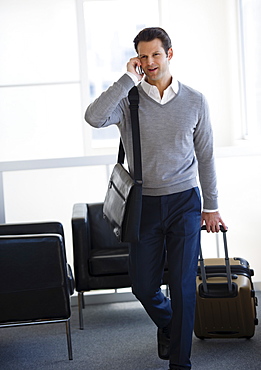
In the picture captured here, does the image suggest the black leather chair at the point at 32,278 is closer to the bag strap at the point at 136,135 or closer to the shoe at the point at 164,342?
the shoe at the point at 164,342

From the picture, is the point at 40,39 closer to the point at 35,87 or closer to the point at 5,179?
the point at 35,87

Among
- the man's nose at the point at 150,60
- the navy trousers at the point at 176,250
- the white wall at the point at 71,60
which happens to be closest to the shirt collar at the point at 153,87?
the man's nose at the point at 150,60

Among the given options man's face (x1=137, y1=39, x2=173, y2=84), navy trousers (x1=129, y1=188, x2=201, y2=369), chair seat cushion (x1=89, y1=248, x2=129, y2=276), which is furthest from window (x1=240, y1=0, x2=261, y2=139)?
navy trousers (x1=129, y1=188, x2=201, y2=369)

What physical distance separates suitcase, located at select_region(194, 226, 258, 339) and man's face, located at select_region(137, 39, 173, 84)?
1.02 m

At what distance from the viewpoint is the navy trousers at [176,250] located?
2682 mm

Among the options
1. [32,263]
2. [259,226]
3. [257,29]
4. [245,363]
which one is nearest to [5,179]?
[32,263]

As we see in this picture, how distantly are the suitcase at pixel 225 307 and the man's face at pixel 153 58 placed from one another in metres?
1.02

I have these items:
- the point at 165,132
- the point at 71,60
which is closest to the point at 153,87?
the point at 165,132

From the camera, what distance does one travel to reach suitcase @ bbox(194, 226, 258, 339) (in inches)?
129

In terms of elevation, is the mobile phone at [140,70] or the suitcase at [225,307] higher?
the mobile phone at [140,70]

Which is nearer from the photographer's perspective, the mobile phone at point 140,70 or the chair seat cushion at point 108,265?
the mobile phone at point 140,70

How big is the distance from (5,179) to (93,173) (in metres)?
0.59

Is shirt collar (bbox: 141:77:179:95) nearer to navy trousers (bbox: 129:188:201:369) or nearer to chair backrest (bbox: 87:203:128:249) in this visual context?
navy trousers (bbox: 129:188:201:369)

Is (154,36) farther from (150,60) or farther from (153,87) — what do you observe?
(153,87)
